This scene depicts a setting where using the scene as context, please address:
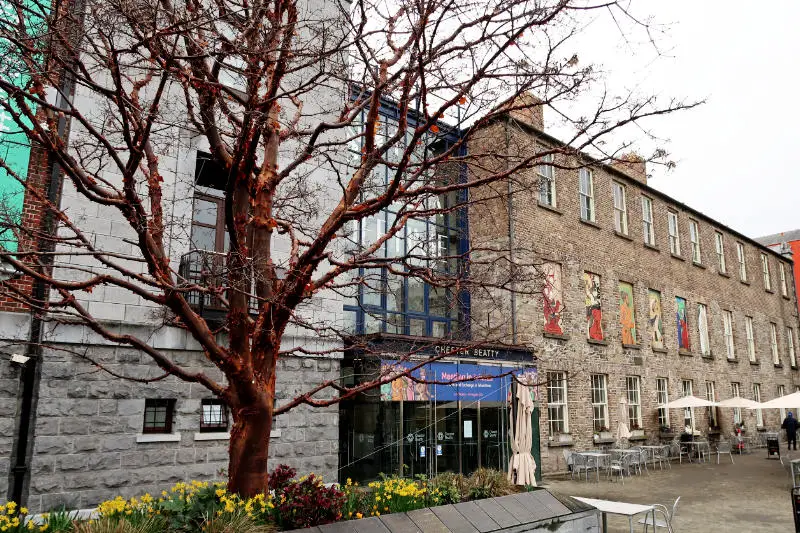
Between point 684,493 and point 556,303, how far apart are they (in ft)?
22.0

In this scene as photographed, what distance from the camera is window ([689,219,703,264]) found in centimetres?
2897

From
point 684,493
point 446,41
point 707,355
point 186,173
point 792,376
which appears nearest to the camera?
point 446,41

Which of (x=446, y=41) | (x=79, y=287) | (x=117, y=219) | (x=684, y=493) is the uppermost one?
(x=446, y=41)

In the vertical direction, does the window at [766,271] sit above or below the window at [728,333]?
above

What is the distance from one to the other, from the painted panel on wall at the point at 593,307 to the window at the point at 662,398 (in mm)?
4819

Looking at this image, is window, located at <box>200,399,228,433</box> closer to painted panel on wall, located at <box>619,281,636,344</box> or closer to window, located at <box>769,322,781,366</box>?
painted panel on wall, located at <box>619,281,636,344</box>

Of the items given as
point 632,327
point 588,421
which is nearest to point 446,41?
point 588,421

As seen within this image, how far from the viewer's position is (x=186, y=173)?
480 inches

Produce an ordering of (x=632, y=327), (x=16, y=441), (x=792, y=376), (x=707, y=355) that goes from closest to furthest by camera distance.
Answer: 1. (x=16, y=441)
2. (x=632, y=327)
3. (x=707, y=355)
4. (x=792, y=376)

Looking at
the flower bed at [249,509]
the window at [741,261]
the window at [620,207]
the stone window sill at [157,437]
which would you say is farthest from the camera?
the window at [741,261]

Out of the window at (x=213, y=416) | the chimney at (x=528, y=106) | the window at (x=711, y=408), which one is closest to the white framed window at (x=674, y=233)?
the window at (x=711, y=408)

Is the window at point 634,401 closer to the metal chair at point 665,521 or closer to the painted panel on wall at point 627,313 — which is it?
the painted panel on wall at point 627,313

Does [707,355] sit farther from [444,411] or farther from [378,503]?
[378,503]

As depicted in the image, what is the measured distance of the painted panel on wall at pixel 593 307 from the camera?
2150 cm
